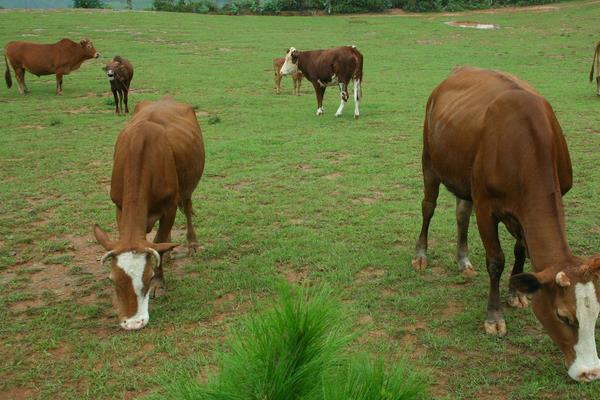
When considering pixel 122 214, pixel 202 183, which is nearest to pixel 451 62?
pixel 202 183

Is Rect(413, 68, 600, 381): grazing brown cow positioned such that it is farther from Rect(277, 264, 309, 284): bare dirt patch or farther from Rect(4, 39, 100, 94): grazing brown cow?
Rect(4, 39, 100, 94): grazing brown cow

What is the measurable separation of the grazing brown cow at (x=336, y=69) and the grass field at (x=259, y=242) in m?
0.75

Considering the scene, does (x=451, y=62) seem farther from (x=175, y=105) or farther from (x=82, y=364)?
(x=82, y=364)

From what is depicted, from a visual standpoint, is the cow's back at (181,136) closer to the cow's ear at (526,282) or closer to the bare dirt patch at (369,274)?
the bare dirt patch at (369,274)

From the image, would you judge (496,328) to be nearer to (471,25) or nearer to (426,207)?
(426,207)

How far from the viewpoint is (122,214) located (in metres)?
5.33

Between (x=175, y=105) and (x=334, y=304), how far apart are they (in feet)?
18.6

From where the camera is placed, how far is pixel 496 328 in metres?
4.80

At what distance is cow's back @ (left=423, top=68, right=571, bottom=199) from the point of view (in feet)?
14.8

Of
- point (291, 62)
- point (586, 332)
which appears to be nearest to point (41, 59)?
point (291, 62)

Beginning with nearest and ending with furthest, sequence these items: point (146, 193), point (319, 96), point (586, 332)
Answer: point (586, 332) < point (146, 193) < point (319, 96)

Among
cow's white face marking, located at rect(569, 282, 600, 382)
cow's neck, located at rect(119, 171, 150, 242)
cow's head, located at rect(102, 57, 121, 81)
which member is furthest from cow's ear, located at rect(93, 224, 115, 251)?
cow's head, located at rect(102, 57, 121, 81)

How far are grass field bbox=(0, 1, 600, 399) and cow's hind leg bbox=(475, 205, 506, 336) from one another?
0.11 meters

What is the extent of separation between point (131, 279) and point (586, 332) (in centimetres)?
351
